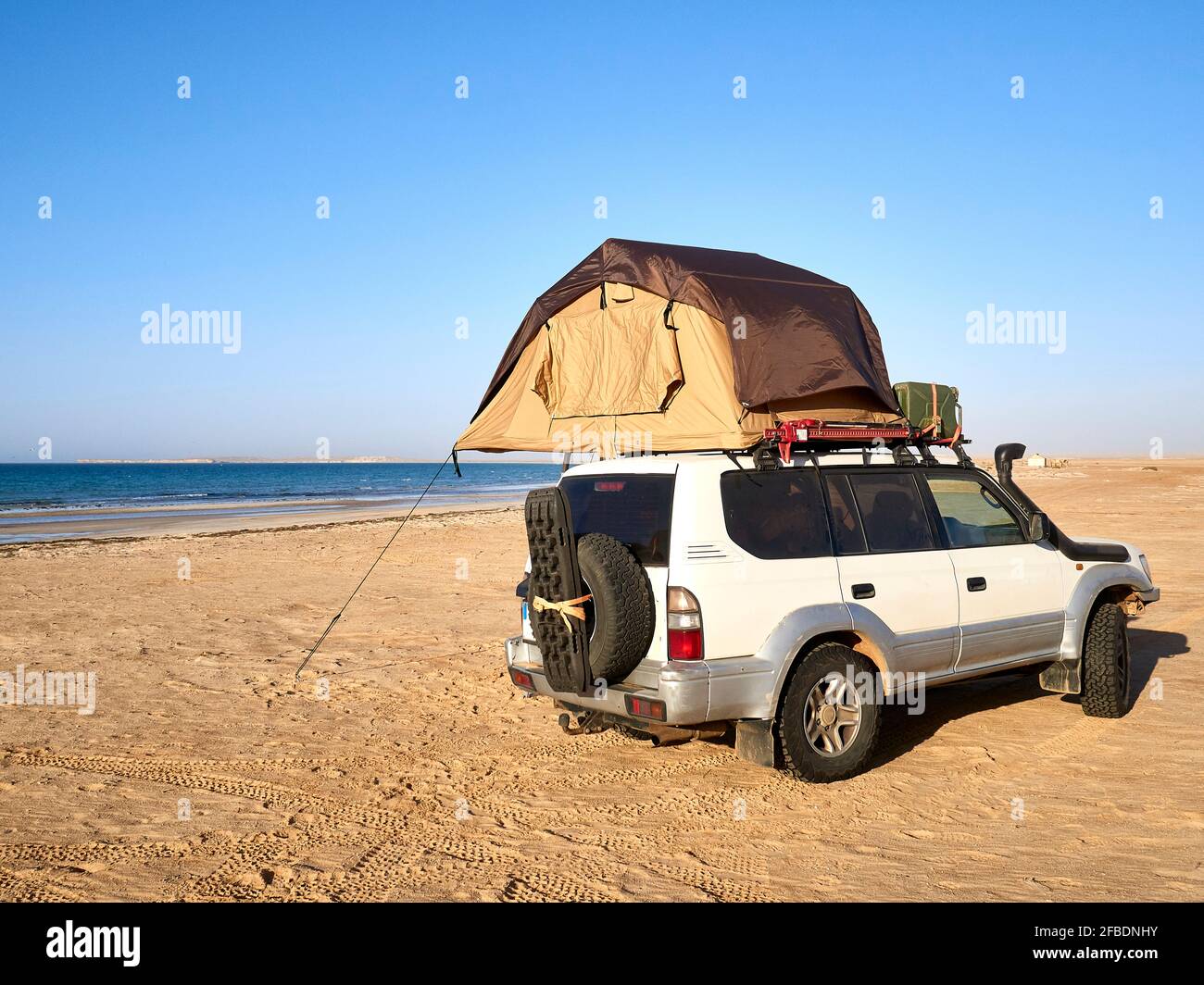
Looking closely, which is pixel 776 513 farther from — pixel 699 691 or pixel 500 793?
pixel 500 793

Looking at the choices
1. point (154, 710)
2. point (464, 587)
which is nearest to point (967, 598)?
point (154, 710)

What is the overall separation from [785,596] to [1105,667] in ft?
10.4

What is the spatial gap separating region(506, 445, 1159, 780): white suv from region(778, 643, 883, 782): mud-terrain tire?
0.01 metres

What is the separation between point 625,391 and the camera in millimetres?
6617

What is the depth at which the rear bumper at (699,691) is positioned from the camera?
4.95 metres

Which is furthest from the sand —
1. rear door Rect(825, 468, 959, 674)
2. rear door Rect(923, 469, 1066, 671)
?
rear door Rect(825, 468, 959, 674)

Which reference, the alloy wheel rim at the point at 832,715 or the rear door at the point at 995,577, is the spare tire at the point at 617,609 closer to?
the alloy wheel rim at the point at 832,715

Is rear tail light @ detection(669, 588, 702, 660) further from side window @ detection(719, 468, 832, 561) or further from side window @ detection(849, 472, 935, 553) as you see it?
side window @ detection(849, 472, 935, 553)

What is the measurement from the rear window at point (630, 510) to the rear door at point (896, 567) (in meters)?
1.15

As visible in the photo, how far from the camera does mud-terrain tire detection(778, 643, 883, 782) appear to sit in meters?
5.34

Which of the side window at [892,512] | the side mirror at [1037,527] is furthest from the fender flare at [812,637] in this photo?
the side mirror at [1037,527]

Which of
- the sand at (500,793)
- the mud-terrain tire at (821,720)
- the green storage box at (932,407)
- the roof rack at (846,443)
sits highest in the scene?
the green storage box at (932,407)
